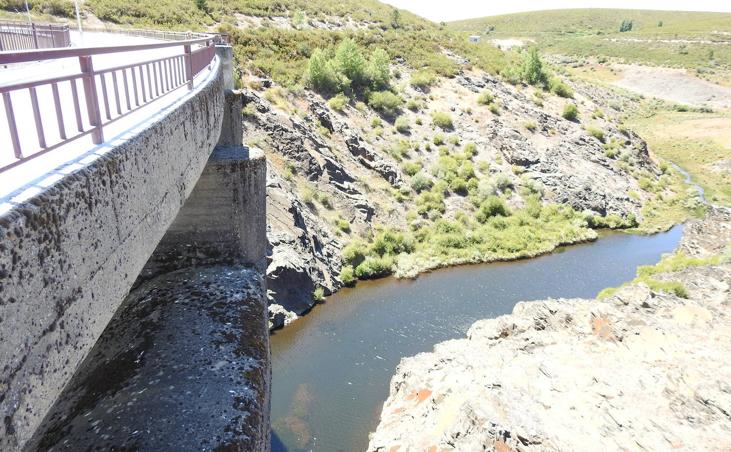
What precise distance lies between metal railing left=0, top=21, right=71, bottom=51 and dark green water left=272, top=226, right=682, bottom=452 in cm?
1320

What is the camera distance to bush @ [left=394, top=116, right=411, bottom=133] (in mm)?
37188

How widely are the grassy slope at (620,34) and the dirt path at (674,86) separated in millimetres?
8249

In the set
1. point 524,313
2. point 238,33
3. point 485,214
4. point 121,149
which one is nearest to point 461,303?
point 524,313

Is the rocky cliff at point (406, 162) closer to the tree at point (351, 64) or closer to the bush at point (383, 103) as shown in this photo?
the bush at point (383, 103)

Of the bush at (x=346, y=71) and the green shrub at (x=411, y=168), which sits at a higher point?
the bush at (x=346, y=71)

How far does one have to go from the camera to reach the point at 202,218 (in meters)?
11.7

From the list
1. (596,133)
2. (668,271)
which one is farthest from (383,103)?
(668,271)

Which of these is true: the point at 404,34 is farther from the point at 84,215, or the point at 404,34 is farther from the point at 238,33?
the point at 84,215

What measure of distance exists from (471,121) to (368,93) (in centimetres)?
871

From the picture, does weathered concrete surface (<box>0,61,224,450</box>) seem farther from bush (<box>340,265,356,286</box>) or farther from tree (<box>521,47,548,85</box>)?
tree (<box>521,47,548,85</box>)

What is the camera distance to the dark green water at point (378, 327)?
16328 mm

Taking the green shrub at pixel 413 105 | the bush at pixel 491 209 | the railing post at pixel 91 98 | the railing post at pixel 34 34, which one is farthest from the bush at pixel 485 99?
the railing post at pixel 91 98

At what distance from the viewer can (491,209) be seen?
106 feet

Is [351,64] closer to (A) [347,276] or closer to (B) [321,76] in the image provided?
(B) [321,76]
